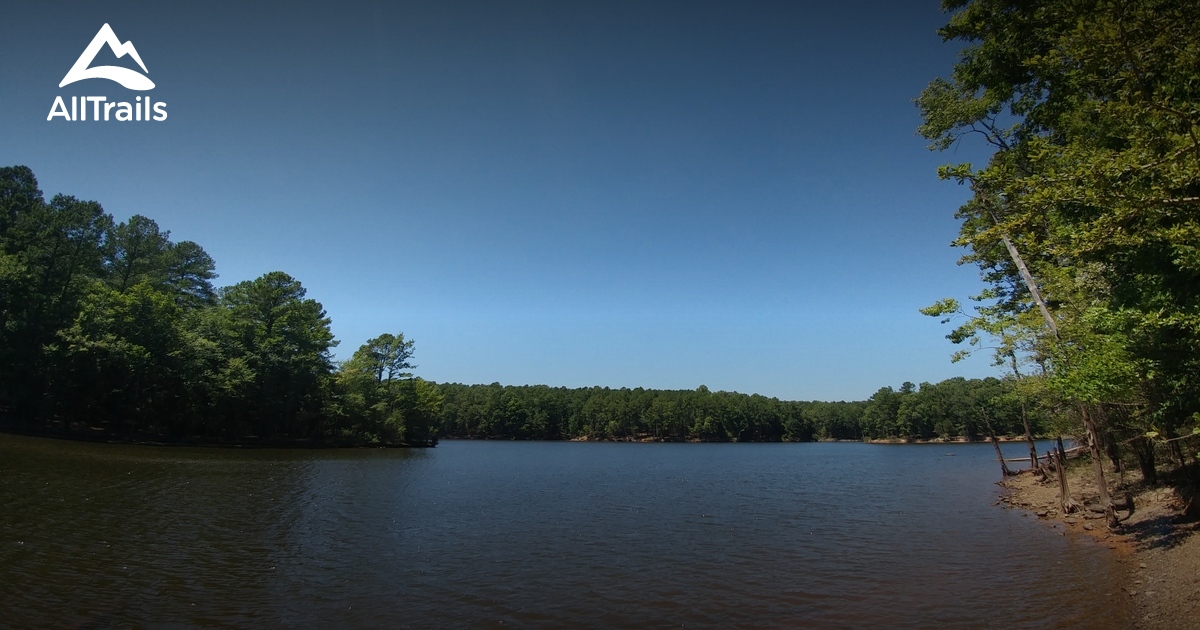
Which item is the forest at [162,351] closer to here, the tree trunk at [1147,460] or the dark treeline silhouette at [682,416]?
the tree trunk at [1147,460]

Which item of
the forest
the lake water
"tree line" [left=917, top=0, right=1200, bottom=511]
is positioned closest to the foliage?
"tree line" [left=917, top=0, right=1200, bottom=511]

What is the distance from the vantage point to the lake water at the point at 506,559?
40.8 feet

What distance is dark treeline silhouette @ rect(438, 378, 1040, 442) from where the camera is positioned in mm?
148625

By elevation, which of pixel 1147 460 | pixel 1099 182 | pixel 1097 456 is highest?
pixel 1099 182

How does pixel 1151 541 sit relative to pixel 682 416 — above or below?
above

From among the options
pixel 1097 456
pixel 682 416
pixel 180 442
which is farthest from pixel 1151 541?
pixel 682 416

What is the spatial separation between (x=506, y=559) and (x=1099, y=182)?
1809cm

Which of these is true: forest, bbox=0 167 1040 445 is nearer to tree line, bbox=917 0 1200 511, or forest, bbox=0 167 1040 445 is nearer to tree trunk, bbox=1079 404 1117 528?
tree trunk, bbox=1079 404 1117 528

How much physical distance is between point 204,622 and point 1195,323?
21.5m

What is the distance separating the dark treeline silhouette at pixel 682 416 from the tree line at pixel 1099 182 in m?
144

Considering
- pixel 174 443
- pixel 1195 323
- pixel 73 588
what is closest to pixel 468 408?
pixel 174 443

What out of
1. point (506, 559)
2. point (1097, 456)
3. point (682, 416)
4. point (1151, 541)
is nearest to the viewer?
point (1151, 541)

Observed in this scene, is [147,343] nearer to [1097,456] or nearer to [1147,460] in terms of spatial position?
[1097,456]

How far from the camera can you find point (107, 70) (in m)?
24.1
